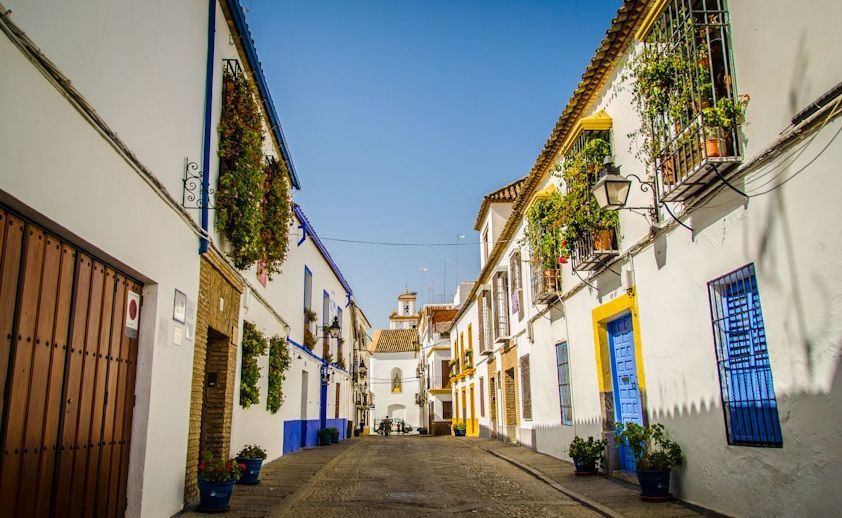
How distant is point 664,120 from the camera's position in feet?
25.1

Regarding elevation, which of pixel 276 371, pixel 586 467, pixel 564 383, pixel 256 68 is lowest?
pixel 586 467

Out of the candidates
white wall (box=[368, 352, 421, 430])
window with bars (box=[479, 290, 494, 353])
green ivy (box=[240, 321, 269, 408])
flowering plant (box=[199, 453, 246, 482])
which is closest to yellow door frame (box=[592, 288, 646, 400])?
flowering plant (box=[199, 453, 246, 482])

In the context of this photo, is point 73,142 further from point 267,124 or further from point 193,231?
point 267,124

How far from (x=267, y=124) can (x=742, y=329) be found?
8.47 meters

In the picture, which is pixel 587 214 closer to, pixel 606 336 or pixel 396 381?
pixel 606 336

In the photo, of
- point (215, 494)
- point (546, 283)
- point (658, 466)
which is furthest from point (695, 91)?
point (546, 283)

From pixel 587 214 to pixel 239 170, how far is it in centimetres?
517

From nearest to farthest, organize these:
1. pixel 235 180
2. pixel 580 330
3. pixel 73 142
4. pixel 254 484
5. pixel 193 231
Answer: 1. pixel 73 142
2. pixel 193 231
3. pixel 235 180
4. pixel 254 484
5. pixel 580 330

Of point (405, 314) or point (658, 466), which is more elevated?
point (405, 314)

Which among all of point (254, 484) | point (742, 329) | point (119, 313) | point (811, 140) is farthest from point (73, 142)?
point (254, 484)

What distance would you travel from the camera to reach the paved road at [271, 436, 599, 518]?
775 cm

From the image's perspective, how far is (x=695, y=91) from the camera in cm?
679

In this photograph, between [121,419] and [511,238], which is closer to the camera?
[121,419]

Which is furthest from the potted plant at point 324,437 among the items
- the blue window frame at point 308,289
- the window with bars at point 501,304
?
the window with bars at point 501,304
